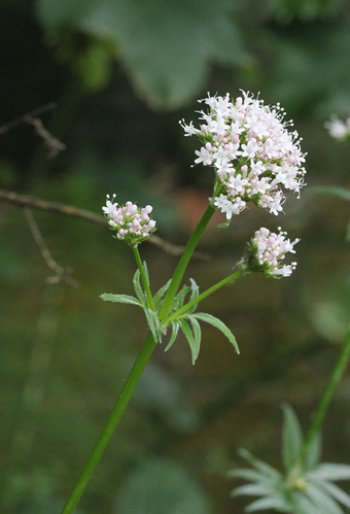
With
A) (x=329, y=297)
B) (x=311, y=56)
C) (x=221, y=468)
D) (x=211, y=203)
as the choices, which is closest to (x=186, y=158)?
(x=311, y=56)

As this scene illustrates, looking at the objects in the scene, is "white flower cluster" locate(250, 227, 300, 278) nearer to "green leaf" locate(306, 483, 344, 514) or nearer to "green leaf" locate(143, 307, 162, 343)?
"green leaf" locate(143, 307, 162, 343)

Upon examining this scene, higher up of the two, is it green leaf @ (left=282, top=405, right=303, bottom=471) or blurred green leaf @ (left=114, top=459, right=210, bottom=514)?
blurred green leaf @ (left=114, top=459, right=210, bottom=514)

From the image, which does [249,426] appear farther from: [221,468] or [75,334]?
[75,334]

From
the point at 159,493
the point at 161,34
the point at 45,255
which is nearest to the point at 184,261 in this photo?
the point at 45,255

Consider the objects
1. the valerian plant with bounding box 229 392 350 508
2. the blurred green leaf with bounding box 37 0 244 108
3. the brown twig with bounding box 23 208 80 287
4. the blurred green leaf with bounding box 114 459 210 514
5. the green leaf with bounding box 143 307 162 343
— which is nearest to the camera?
the green leaf with bounding box 143 307 162 343

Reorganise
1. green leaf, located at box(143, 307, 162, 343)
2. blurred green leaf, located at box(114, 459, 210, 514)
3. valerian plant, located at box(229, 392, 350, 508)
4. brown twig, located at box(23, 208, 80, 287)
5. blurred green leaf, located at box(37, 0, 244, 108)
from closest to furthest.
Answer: green leaf, located at box(143, 307, 162, 343) < brown twig, located at box(23, 208, 80, 287) < valerian plant, located at box(229, 392, 350, 508) < blurred green leaf, located at box(114, 459, 210, 514) < blurred green leaf, located at box(37, 0, 244, 108)

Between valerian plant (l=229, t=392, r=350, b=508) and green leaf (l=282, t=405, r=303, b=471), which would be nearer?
valerian plant (l=229, t=392, r=350, b=508)

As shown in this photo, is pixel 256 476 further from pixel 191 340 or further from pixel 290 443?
pixel 191 340

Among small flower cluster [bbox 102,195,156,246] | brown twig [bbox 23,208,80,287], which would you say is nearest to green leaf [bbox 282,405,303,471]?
brown twig [bbox 23,208,80,287]
